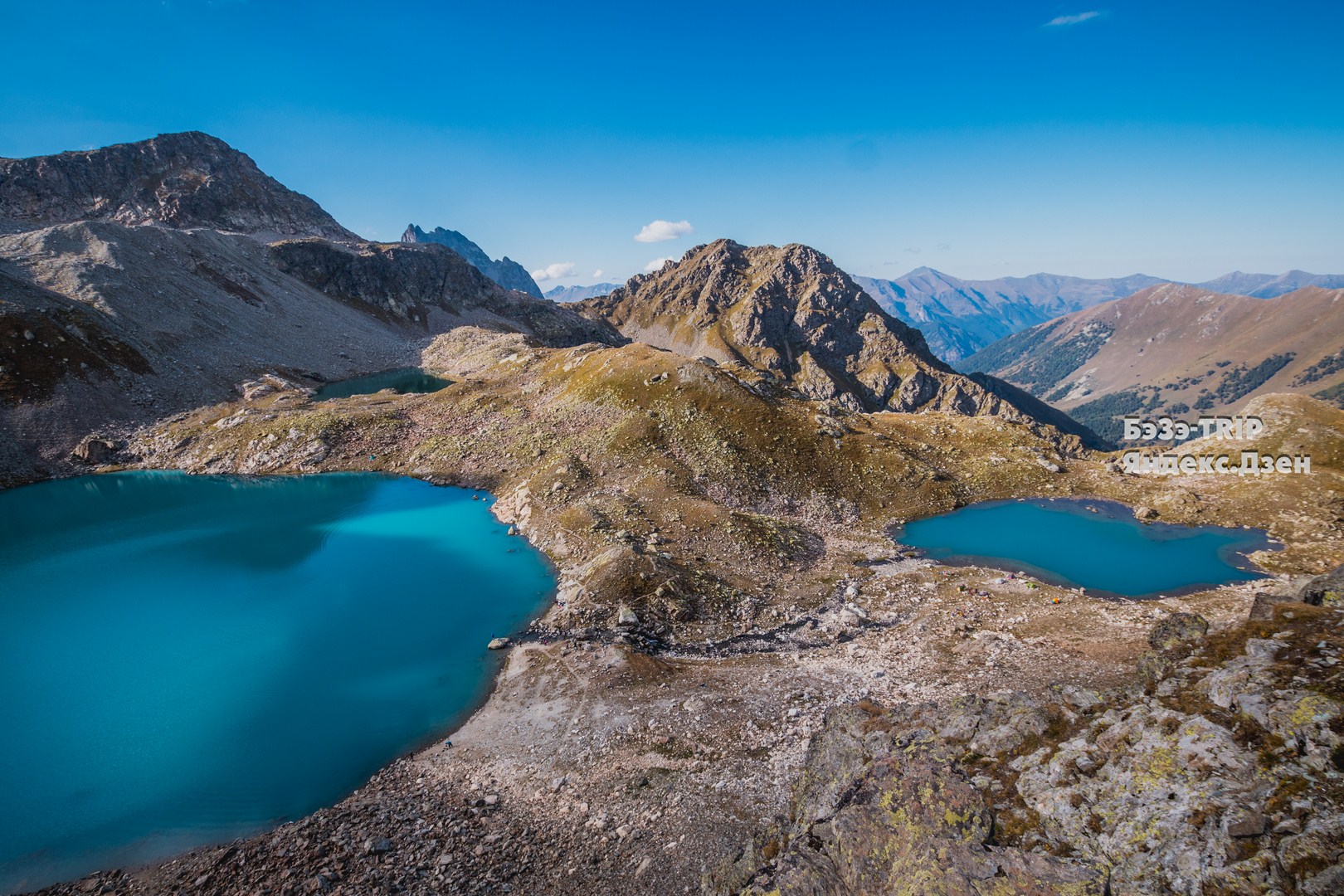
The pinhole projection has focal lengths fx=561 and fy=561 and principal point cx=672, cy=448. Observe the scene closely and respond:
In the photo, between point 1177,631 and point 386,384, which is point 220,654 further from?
point 386,384

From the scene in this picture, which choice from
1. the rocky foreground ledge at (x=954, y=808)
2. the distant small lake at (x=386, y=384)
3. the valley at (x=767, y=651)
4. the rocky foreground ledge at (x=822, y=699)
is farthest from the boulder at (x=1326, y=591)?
the distant small lake at (x=386, y=384)

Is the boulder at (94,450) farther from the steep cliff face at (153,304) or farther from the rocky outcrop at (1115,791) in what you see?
the rocky outcrop at (1115,791)

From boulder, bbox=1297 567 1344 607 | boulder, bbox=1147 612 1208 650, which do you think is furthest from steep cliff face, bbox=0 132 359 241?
boulder, bbox=1297 567 1344 607

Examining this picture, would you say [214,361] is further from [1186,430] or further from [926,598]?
[1186,430]

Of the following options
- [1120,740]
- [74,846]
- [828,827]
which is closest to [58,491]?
[74,846]

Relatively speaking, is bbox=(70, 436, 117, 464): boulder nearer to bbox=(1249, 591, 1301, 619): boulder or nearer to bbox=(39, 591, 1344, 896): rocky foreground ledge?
bbox=(39, 591, 1344, 896): rocky foreground ledge

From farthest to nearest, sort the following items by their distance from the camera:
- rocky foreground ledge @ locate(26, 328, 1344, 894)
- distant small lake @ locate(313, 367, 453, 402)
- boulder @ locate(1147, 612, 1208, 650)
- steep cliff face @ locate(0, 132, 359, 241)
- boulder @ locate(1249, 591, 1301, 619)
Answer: steep cliff face @ locate(0, 132, 359, 241) < distant small lake @ locate(313, 367, 453, 402) < boulder @ locate(1147, 612, 1208, 650) < boulder @ locate(1249, 591, 1301, 619) < rocky foreground ledge @ locate(26, 328, 1344, 894)
